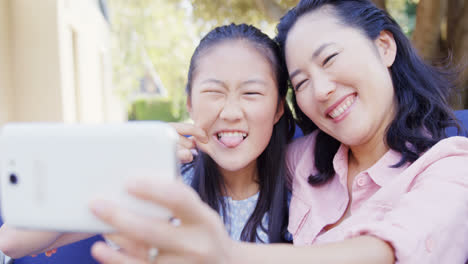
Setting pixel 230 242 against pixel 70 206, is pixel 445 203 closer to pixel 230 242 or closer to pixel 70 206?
pixel 230 242

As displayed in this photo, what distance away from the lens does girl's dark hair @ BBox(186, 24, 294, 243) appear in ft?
6.01

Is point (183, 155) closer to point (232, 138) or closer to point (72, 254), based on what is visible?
point (232, 138)

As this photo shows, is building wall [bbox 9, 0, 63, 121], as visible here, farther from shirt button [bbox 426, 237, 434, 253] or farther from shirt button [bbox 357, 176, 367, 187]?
shirt button [bbox 426, 237, 434, 253]

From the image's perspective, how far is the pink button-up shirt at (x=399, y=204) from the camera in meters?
1.12

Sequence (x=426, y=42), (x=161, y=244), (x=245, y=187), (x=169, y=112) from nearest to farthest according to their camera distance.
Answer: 1. (x=161, y=244)
2. (x=245, y=187)
3. (x=426, y=42)
4. (x=169, y=112)

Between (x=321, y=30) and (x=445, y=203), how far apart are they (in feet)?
2.60

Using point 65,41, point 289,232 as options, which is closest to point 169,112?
point 65,41

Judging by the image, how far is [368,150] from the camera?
1.75 metres

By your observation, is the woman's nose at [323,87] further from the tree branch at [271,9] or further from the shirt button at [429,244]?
the tree branch at [271,9]

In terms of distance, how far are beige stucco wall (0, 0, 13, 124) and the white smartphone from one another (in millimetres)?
6380

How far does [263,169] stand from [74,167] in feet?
3.96

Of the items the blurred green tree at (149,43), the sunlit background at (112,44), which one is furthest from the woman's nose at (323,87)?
the blurred green tree at (149,43)

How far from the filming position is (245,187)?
2010 mm

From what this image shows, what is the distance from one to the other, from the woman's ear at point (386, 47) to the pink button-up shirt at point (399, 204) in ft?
1.25
